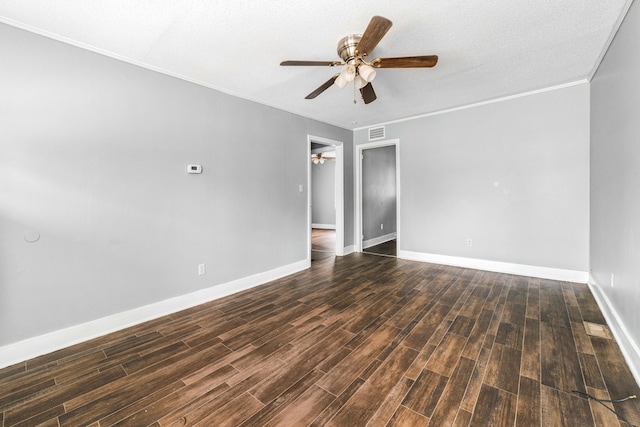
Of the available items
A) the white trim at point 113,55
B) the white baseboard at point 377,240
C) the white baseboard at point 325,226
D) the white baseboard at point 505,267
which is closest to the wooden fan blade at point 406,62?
the white trim at point 113,55

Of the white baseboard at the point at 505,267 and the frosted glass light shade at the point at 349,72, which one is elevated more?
Answer: the frosted glass light shade at the point at 349,72

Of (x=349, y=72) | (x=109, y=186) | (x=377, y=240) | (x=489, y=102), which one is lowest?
(x=377, y=240)

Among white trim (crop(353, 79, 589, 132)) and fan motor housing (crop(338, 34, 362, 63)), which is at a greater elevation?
white trim (crop(353, 79, 589, 132))

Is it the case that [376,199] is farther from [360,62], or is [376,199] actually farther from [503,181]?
[360,62]

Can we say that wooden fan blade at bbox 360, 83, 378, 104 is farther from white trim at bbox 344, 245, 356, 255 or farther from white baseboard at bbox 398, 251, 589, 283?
white trim at bbox 344, 245, 356, 255

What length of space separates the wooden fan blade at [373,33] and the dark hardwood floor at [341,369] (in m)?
2.31

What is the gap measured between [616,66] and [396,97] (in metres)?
2.06

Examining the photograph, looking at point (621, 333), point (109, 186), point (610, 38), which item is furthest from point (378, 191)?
point (109, 186)

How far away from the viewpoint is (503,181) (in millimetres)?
3773

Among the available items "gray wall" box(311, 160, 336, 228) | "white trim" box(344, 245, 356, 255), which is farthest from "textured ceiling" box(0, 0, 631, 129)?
"gray wall" box(311, 160, 336, 228)

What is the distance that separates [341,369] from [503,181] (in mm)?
3623

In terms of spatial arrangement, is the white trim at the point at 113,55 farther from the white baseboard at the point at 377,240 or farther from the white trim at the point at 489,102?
the white baseboard at the point at 377,240

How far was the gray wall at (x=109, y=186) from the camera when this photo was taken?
1.95 m

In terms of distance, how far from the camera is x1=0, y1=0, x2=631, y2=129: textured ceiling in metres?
1.83
